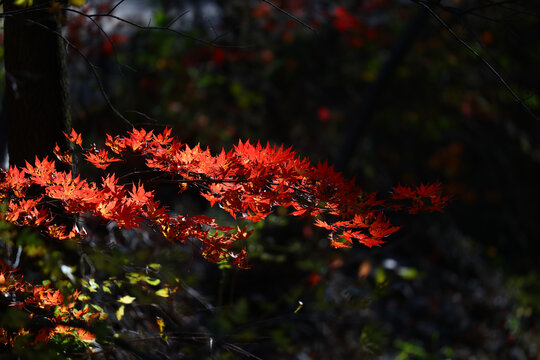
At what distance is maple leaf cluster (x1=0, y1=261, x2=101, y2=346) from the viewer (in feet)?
7.23

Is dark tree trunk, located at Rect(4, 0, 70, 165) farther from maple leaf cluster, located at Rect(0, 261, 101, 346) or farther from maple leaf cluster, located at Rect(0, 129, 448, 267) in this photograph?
maple leaf cluster, located at Rect(0, 261, 101, 346)

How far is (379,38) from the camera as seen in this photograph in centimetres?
869

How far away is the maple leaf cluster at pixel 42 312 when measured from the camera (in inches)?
86.7

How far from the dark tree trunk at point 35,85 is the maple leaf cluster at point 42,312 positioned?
714mm

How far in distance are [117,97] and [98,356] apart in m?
6.33

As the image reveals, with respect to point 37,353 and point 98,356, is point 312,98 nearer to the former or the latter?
point 98,356

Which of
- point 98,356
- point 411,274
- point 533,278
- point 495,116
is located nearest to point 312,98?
point 495,116

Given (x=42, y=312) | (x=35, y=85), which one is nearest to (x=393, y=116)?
(x=35, y=85)

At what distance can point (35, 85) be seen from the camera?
8.83 ft

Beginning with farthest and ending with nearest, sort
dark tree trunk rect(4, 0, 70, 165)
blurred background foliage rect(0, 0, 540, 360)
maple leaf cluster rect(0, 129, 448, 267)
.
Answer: blurred background foliage rect(0, 0, 540, 360)
dark tree trunk rect(4, 0, 70, 165)
maple leaf cluster rect(0, 129, 448, 267)

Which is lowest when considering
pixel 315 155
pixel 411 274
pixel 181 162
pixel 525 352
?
pixel 525 352

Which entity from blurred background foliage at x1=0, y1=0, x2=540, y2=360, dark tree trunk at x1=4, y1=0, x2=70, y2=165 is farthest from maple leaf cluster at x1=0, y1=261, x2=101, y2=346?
blurred background foliage at x1=0, y1=0, x2=540, y2=360

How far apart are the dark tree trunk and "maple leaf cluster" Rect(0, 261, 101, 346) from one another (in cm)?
71

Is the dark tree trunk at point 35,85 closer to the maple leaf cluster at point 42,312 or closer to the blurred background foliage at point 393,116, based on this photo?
the maple leaf cluster at point 42,312
